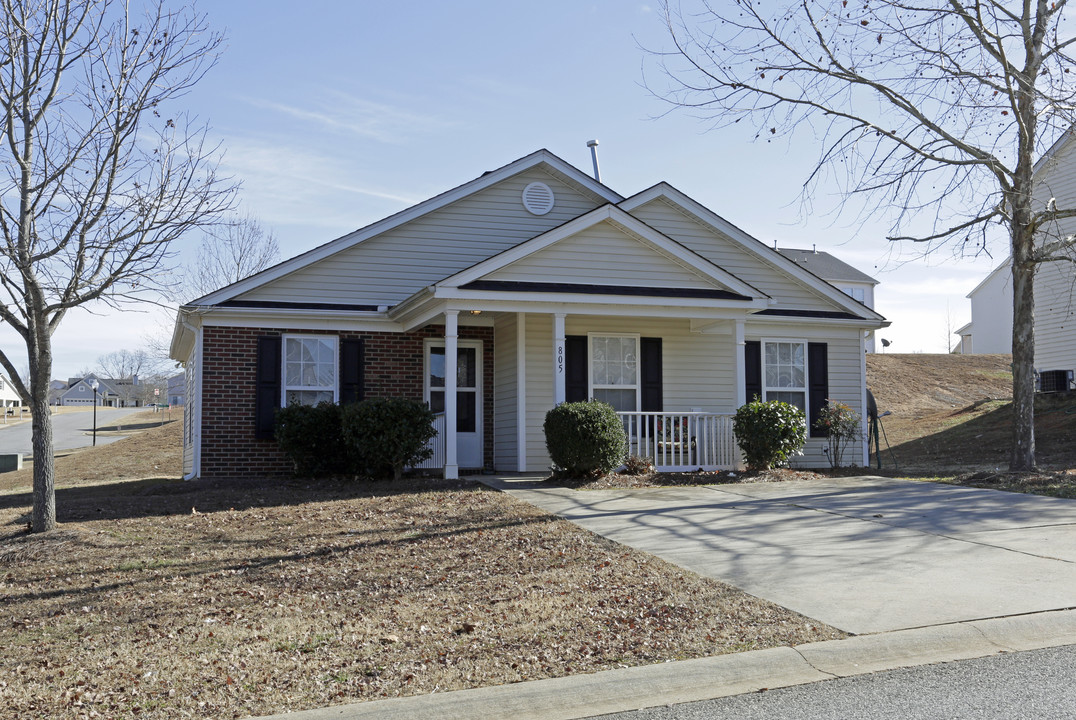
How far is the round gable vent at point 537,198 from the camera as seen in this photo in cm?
1647

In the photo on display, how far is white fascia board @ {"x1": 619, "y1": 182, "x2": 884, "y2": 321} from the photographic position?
1636 cm

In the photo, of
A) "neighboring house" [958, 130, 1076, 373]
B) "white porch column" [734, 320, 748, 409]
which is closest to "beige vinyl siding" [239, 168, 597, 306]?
"white porch column" [734, 320, 748, 409]

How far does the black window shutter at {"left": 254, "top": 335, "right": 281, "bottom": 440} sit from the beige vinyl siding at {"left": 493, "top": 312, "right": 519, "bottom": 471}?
3650mm

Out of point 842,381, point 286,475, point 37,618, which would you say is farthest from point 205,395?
point 842,381

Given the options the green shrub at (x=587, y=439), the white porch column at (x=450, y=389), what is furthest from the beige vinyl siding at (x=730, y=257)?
the green shrub at (x=587, y=439)

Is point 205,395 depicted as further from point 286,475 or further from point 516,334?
point 516,334

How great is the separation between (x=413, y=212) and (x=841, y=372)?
8463 millimetres

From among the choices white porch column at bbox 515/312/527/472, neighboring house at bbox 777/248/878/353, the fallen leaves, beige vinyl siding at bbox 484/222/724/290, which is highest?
neighboring house at bbox 777/248/878/353

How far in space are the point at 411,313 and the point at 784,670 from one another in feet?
33.3

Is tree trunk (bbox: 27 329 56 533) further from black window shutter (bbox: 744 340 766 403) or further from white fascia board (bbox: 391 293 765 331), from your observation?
black window shutter (bbox: 744 340 766 403)

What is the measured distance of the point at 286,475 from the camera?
14.5m

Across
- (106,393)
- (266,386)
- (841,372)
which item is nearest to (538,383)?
(266,386)

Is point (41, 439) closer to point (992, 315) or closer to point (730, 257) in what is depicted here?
point (730, 257)

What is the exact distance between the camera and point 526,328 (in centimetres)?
1522
